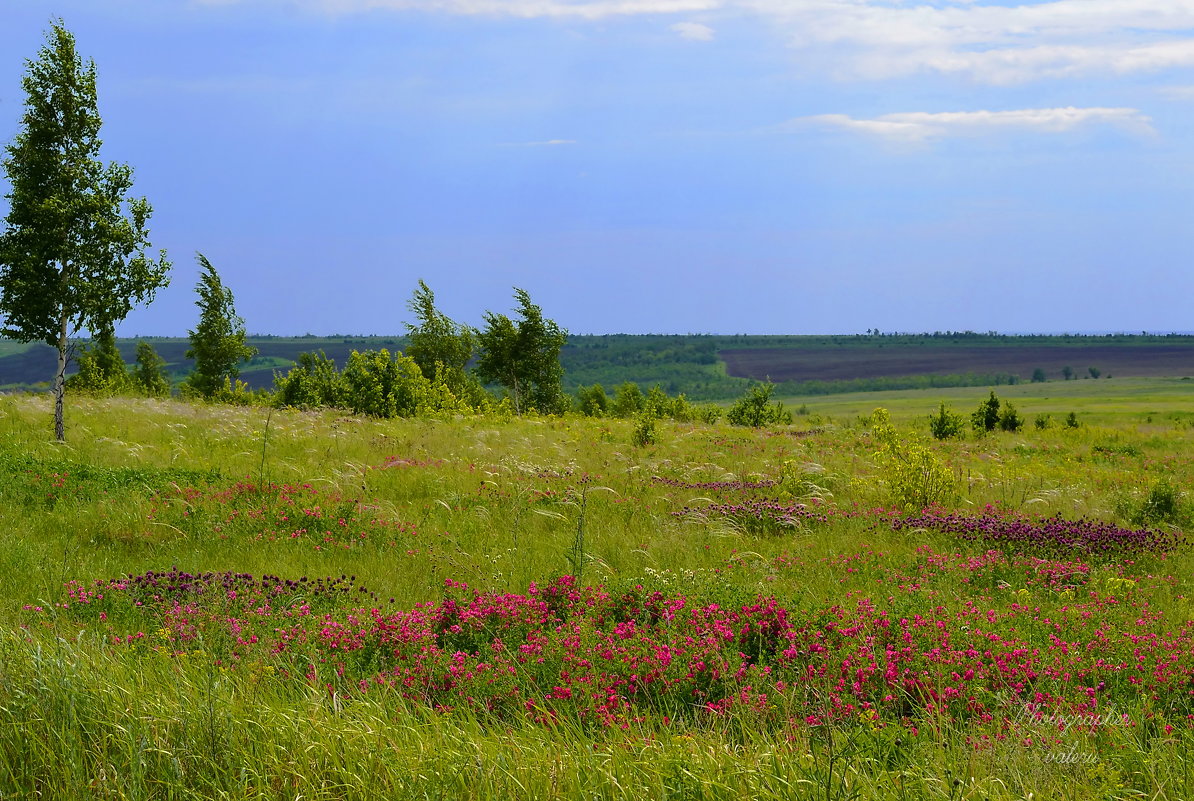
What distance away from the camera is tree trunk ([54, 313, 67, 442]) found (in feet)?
56.7

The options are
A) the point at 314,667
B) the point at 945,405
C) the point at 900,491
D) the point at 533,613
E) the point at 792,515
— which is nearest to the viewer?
the point at 314,667

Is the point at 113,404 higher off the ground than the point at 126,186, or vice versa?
the point at 126,186

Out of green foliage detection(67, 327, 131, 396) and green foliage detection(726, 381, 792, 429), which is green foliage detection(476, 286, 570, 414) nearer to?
green foliage detection(726, 381, 792, 429)

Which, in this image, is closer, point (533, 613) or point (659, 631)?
point (659, 631)

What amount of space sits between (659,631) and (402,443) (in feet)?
39.8

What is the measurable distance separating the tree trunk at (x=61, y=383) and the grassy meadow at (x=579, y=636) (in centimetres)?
388

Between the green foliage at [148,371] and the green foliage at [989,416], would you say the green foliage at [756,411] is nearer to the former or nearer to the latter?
the green foliage at [989,416]

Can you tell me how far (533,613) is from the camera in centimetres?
633

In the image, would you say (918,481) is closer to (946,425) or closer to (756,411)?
(946,425)

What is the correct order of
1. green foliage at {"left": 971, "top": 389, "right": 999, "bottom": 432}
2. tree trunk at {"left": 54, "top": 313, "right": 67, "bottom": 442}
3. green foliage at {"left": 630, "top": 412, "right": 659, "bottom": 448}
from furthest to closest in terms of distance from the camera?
green foliage at {"left": 971, "top": 389, "right": 999, "bottom": 432}, green foliage at {"left": 630, "top": 412, "right": 659, "bottom": 448}, tree trunk at {"left": 54, "top": 313, "right": 67, "bottom": 442}

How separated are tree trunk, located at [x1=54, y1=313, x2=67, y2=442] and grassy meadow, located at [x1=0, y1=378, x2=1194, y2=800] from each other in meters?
3.88

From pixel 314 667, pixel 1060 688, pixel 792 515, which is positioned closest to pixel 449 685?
pixel 314 667

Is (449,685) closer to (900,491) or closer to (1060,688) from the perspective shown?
(1060,688)

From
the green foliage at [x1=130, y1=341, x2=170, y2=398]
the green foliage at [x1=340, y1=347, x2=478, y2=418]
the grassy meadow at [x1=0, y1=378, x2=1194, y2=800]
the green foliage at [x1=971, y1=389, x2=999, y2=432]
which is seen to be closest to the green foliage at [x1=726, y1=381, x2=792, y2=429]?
the green foliage at [x1=971, y1=389, x2=999, y2=432]
